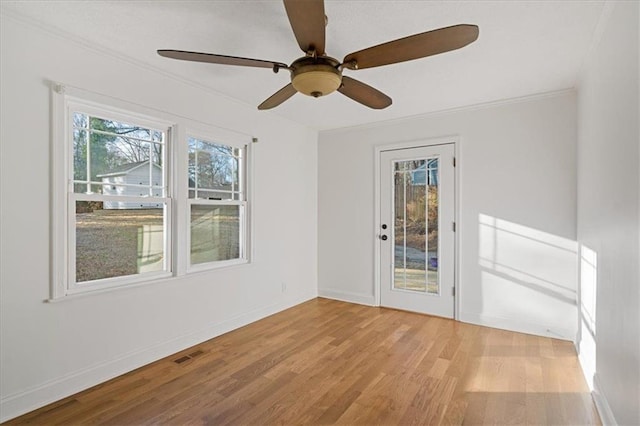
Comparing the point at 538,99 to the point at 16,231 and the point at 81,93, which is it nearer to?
the point at 81,93

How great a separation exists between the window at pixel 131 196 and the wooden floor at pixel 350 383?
799 mm

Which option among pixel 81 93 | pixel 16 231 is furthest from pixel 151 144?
pixel 16 231

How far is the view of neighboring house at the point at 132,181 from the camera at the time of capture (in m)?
2.56

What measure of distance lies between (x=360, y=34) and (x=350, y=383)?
98.4 inches

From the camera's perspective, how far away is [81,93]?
2.33m

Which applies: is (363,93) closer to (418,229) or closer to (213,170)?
(213,170)

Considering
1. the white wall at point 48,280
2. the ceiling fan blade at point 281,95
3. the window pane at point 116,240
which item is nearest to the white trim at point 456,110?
the white wall at point 48,280

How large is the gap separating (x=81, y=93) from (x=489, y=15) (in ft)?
9.19

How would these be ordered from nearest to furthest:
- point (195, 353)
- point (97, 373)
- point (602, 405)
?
1. point (602, 405)
2. point (97, 373)
3. point (195, 353)

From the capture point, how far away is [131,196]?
268 cm

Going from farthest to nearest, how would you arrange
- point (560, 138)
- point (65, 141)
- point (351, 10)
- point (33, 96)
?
point (560, 138) → point (65, 141) → point (33, 96) → point (351, 10)

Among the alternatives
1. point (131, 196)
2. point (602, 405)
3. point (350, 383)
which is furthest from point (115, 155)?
point (602, 405)

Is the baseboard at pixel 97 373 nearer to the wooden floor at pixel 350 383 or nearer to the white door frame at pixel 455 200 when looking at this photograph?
the wooden floor at pixel 350 383

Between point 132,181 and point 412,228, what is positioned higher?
point 132,181
